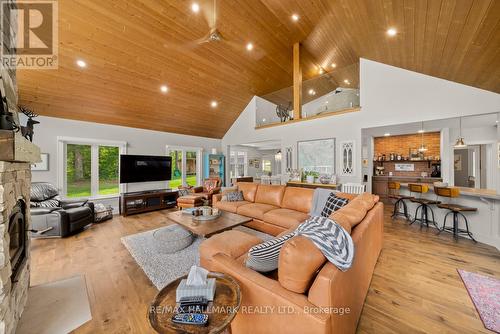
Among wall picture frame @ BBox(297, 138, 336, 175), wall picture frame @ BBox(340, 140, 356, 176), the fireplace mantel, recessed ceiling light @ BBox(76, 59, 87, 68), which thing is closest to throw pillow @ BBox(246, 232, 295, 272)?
the fireplace mantel

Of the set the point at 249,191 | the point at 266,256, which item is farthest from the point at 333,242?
the point at 249,191

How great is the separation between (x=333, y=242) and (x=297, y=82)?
5117mm

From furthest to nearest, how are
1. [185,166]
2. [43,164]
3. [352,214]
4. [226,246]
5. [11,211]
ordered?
[185,166], [43,164], [226,246], [352,214], [11,211]

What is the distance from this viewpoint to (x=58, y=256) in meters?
2.86

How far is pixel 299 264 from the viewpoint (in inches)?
43.2

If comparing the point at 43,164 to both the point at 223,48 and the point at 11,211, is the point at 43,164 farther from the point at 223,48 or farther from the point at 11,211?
the point at 223,48

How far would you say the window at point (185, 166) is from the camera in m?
6.99

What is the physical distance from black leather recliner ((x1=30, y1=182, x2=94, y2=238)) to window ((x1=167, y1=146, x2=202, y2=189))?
9.47 feet

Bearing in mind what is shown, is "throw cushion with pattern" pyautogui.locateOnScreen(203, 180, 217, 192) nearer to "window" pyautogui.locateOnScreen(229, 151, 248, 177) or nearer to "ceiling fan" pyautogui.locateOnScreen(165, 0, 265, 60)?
"window" pyautogui.locateOnScreen(229, 151, 248, 177)

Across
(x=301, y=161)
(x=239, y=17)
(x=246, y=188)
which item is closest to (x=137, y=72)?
(x=239, y=17)

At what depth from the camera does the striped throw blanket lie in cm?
114

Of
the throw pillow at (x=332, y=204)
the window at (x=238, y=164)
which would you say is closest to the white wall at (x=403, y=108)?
the throw pillow at (x=332, y=204)

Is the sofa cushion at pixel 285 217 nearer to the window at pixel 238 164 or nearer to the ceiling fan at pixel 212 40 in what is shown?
the ceiling fan at pixel 212 40

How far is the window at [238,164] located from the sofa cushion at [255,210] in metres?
5.47
